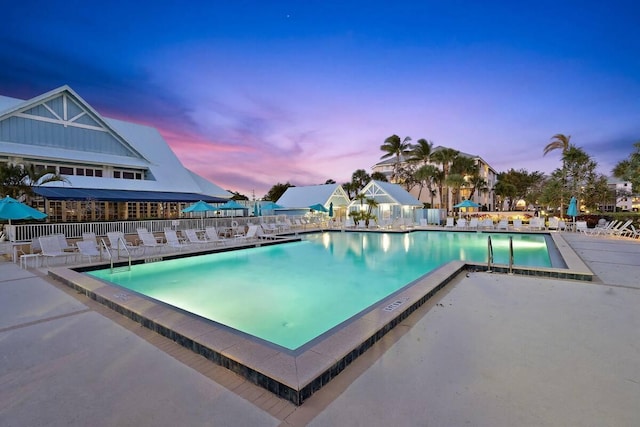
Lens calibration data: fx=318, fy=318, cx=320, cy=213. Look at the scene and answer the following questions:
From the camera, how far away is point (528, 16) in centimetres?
1591

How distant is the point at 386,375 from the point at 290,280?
629 centimetres

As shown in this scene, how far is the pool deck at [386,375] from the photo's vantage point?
2.47 meters

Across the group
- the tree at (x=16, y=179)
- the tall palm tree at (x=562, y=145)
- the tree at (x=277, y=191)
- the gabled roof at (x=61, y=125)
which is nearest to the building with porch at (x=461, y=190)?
the tall palm tree at (x=562, y=145)

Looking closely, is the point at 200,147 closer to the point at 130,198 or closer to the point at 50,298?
the point at 130,198

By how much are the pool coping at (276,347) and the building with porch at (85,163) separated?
12487 mm

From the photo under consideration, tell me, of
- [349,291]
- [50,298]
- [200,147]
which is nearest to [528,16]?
[349,291]

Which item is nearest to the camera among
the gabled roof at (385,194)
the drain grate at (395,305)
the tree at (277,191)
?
the drain grate at (395,305)

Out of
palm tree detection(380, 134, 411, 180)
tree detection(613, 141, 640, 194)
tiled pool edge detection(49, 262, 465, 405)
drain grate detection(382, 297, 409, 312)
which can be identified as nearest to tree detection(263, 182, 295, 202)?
palm tree detection(380, 134, 411, 180)

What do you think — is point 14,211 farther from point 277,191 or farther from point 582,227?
point 277,191

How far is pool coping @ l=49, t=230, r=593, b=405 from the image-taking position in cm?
290

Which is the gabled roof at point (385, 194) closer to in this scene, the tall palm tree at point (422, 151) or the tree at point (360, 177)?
the tall palm tree at point (422, 151)

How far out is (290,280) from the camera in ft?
30.1

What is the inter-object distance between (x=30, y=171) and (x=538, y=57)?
26.8 metres

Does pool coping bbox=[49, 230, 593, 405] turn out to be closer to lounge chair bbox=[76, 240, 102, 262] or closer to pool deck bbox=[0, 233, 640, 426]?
pool deck bbox=[0, 233, 640, 426]
